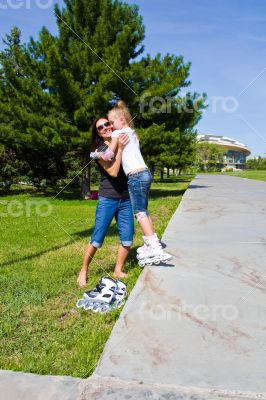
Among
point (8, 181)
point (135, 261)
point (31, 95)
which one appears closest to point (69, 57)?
point (31, 95)

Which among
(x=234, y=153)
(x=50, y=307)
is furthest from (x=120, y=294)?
(x=234, y=153)

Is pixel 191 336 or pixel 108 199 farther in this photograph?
pixel 108 199

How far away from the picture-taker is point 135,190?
13.6 feet

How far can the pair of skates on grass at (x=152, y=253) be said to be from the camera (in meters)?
4.32

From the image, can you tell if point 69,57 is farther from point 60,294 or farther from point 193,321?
point 193,321

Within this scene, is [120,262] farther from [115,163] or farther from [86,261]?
[115,163]

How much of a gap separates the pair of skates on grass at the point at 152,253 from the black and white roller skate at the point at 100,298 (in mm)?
728

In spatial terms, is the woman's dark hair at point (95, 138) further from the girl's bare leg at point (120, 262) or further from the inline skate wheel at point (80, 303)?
the inline skate wheel at point (80, 303)

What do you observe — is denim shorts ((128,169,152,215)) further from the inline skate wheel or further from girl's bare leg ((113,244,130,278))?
the inline skate wheel

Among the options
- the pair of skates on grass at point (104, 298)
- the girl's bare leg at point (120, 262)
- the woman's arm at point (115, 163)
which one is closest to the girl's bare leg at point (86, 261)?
the girl's bare leg at point (120, 262)

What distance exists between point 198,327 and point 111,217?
61.8 inches

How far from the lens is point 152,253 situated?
14.3 ft

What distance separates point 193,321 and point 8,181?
18.2 m

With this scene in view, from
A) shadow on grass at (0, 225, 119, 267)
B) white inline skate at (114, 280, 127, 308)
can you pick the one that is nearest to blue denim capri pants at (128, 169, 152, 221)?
white inline skate at (114, 280, 127, 308)
